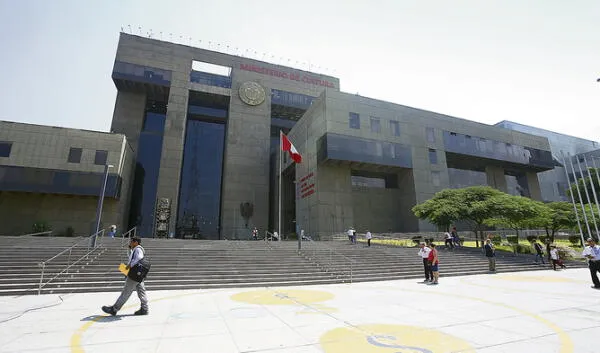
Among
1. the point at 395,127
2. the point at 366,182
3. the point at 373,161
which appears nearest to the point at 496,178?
the point at 395,127

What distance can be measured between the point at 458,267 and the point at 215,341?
686 inches

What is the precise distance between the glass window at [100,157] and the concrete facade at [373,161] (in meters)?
24.0

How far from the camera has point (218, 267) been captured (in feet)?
48.1

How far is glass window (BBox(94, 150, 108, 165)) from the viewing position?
3438cm

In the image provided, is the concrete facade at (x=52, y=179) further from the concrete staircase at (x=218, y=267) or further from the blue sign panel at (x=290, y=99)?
the blue sign panel at (x=290, y=99)

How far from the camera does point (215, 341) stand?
17.2 ft

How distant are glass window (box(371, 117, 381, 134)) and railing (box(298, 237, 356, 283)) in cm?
2403

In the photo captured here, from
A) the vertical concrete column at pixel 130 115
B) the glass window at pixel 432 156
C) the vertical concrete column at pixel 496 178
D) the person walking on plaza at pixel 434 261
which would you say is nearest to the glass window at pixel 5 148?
the vertical concrete column at pixel 130 115

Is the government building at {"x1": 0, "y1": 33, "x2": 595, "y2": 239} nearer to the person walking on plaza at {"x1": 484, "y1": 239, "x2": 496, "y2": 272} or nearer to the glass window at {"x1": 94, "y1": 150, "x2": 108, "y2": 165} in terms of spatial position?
the glass window at {"x1": 94, "y1": 150, "x2": 108, "y2": 165}

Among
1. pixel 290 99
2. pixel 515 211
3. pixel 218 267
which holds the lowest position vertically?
pixel 218 267

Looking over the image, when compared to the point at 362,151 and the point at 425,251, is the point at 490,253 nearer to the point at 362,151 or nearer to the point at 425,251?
the point at 425,251

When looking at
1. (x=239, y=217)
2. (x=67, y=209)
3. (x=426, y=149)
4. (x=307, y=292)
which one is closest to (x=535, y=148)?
(x=426, y=149)

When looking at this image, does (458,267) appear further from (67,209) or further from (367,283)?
(67,209)

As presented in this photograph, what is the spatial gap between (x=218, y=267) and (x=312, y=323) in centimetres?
938
